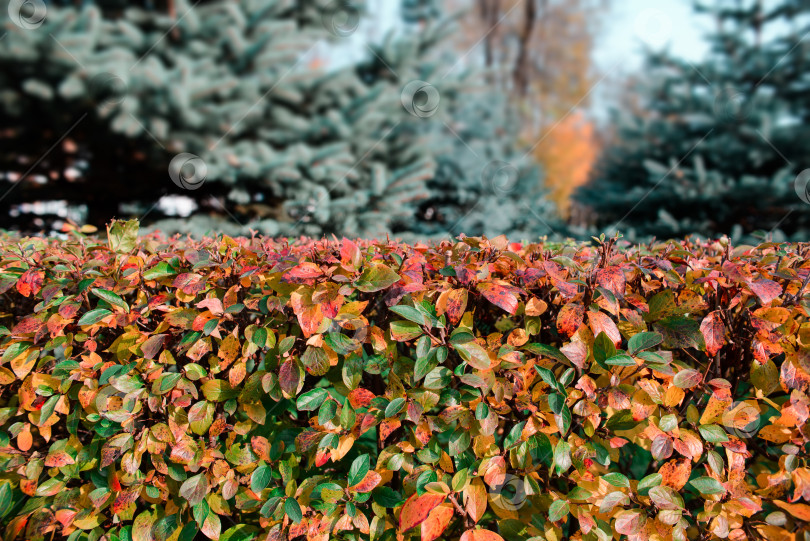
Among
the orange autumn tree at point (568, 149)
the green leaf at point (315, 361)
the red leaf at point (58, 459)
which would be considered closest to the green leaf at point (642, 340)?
the green leaf at point (315, 361)

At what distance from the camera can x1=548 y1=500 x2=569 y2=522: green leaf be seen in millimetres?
1298

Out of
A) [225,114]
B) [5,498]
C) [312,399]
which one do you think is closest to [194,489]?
[312,399]

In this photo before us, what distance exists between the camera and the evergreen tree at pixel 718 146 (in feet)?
20.3

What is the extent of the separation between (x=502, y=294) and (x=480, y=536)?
65 centimetres

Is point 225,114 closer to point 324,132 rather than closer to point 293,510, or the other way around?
point 324,132

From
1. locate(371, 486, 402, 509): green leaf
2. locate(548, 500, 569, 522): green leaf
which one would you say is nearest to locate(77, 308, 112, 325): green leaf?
locate(371, 486, 402, 509): green leaf

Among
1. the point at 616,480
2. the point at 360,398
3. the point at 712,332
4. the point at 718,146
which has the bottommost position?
the point at 360,398

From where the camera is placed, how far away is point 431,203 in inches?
239

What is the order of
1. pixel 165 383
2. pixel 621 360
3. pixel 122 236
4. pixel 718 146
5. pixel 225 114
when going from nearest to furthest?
pixel 621 360 → pixel 165 383 → pixel 122 236 → pixel 225 114 → pixel 718 146

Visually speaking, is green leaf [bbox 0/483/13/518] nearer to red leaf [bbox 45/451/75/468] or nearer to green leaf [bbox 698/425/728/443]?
red leaf [bbox 45/451/75/468]

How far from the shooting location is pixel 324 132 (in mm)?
Result: 5020

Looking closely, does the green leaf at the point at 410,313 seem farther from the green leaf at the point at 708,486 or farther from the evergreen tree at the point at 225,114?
the evergreen tree at the point at 225,114

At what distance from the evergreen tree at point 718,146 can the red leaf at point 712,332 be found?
492 cm

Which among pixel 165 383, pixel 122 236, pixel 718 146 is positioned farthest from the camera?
pixel 718 146
